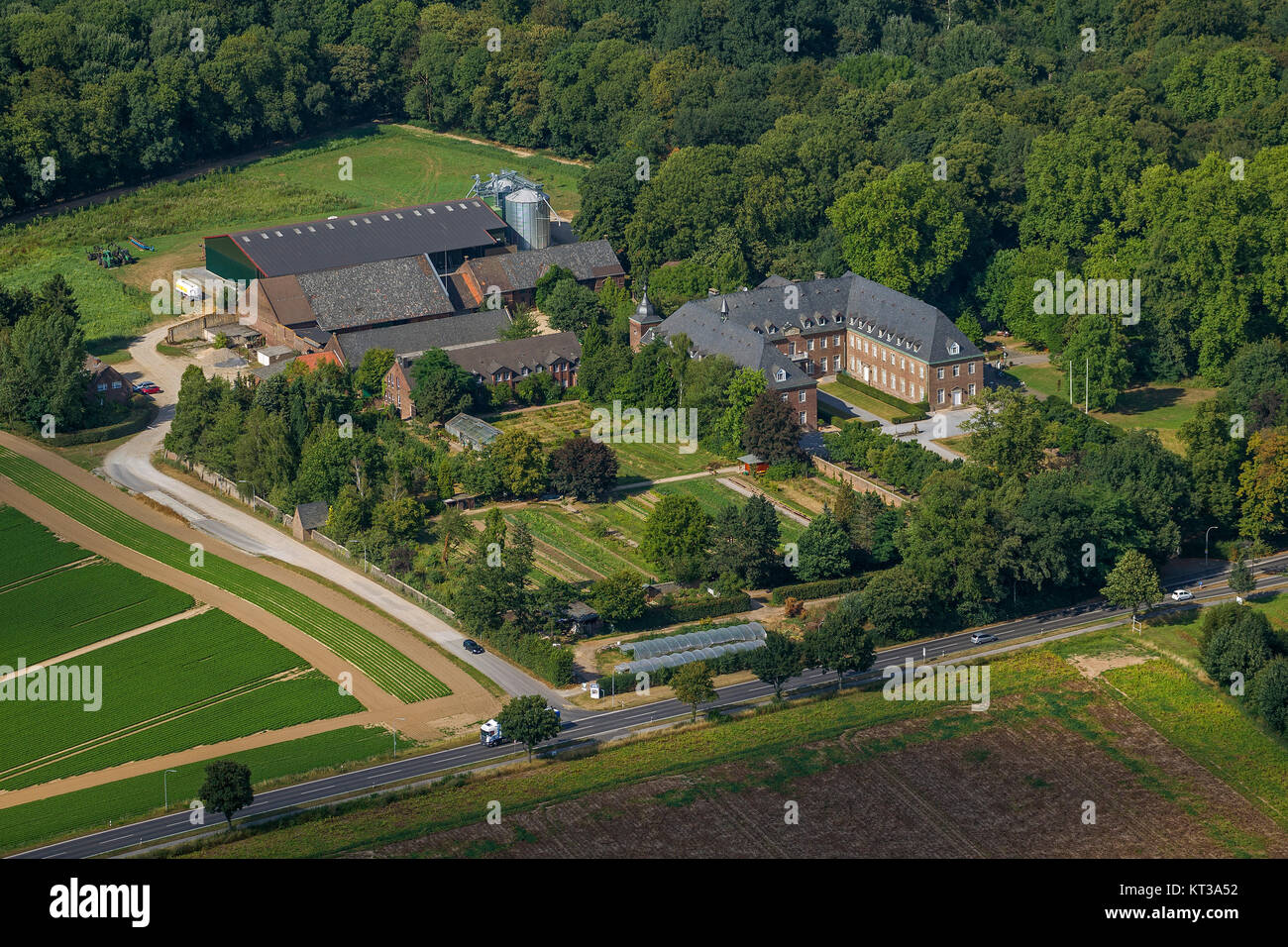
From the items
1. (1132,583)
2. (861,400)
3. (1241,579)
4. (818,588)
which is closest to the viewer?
(1132,583)

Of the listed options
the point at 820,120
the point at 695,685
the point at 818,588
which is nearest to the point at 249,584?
the point at 695,685

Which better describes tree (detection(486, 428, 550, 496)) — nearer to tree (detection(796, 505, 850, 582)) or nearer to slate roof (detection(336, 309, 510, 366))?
tree (detection(796, 505, 850, 582))

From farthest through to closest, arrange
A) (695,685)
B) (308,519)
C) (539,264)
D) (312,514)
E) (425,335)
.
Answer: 1. (539,264)
2. (425,335)
3. (312,514)
4. (308,519)
5. (695,685)

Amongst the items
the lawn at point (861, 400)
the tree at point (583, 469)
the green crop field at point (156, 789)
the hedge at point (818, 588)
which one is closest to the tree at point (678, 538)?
the hedge at point (818, 588)

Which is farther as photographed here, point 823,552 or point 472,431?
point 472,431

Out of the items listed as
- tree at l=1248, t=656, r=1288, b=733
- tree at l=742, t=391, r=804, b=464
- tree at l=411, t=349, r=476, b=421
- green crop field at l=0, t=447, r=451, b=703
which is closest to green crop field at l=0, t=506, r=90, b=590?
green crop field at l=0, t=447, r=451, b=703

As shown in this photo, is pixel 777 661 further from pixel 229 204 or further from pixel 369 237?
pixel 229 204

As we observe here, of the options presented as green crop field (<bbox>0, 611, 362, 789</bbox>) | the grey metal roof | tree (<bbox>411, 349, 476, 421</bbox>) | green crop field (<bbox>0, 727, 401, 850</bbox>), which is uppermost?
tree (<bbox>411, 349, 476, 421</bbox>)
